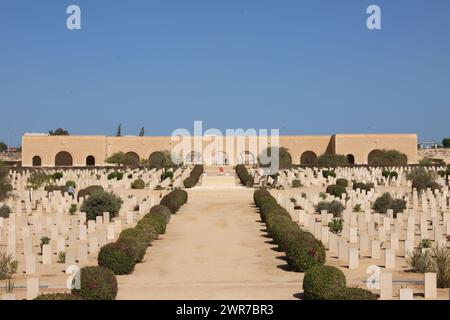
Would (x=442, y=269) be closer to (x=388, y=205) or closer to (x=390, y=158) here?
(x=388, y=205)

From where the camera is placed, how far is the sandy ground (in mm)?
9305

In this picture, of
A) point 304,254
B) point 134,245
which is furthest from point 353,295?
point 134,245

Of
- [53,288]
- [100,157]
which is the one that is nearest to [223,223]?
[53,288]

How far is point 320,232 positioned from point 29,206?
10.5 m

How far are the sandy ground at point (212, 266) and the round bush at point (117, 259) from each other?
161 millimetres

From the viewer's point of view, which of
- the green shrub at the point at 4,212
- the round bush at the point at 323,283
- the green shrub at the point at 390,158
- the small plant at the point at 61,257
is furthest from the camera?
the green shrub at the point at 390,158

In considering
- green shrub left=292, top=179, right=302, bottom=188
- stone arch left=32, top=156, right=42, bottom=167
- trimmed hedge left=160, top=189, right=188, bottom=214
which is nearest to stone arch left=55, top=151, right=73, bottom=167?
stone arch left=32, top=156, right=42, bottom=167

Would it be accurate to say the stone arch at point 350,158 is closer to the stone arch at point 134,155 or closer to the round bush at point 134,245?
the stone arch at point 134,155

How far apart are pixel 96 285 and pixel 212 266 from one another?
141 inches

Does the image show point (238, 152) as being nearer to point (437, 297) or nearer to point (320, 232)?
point (320, 232)

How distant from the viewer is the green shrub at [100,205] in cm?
1911

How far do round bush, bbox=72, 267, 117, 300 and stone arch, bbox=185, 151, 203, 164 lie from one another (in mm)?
49058

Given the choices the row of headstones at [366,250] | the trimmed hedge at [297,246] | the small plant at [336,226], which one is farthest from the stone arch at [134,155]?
the trimmed hedge at [297,246]

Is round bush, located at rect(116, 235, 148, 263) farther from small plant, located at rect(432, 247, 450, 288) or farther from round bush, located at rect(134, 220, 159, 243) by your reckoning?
small plant, located at rect(432, 247, 450, 288)
